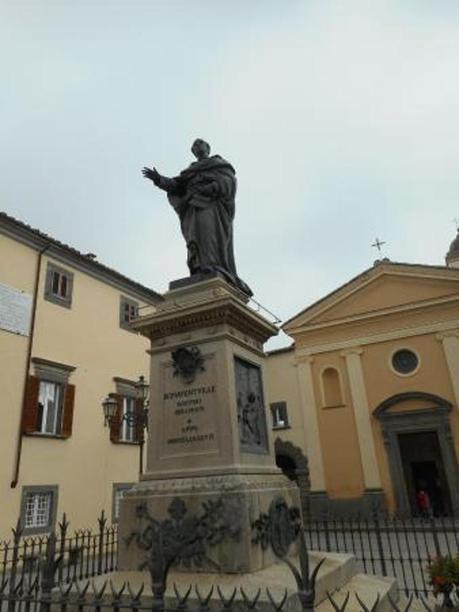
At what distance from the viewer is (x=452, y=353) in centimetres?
2159

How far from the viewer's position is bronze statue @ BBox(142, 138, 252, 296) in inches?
258

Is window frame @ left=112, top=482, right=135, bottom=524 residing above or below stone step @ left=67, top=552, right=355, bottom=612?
above

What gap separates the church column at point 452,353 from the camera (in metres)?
21.1

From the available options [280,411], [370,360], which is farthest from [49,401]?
[370,360]

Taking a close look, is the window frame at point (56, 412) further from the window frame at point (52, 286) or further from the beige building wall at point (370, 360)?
the beige building wall at point (370, 360)

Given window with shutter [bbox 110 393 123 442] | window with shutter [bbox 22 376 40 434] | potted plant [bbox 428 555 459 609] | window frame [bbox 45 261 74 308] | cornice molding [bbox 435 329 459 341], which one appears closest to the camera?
potted plant [bbox 428 555 459 609]

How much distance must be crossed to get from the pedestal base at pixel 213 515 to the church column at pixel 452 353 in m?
18.3

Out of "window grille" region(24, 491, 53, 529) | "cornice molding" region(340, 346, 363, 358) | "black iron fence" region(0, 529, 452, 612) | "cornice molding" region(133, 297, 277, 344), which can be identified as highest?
"cornice molding" region(340, 346, 363, 358)

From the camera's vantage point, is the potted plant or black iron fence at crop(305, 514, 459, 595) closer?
the potted plant

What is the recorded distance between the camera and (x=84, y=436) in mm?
15305

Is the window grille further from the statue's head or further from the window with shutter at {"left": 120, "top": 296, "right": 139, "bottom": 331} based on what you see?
the statue's head

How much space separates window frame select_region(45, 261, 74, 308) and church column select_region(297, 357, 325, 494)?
1305 centimetres

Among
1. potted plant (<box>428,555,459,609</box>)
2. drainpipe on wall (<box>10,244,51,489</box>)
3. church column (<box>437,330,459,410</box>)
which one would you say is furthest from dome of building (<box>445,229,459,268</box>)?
potted plant (<box>428,555,459,609</box>)

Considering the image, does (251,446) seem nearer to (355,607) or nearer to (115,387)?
(355,607)
